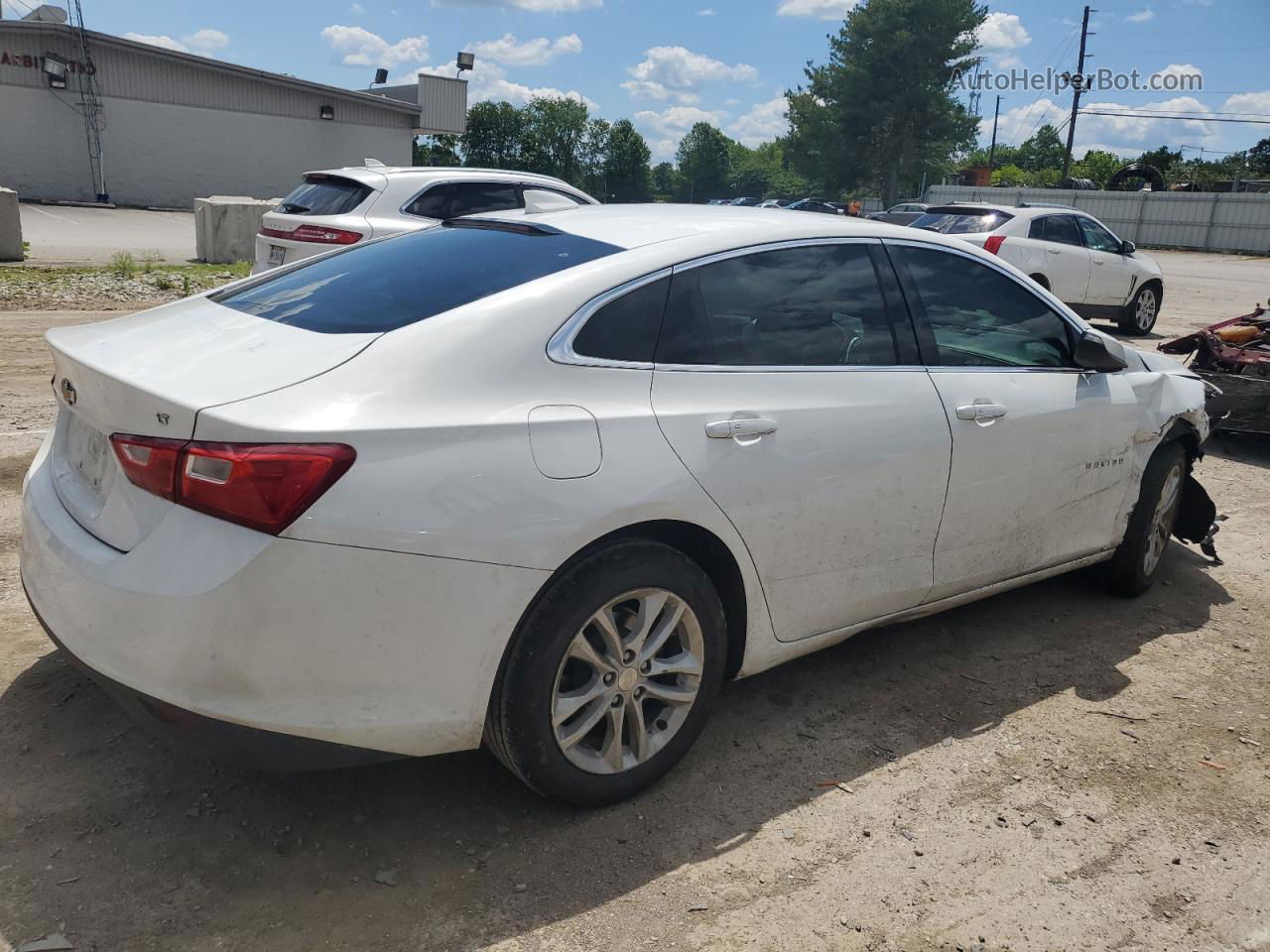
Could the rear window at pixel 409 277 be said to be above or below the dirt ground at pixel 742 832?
above

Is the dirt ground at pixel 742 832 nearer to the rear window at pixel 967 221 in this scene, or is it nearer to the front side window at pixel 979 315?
the front side window at pixel 979 315

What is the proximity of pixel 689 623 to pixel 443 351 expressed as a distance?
3.41 ft

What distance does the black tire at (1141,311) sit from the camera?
14.5m

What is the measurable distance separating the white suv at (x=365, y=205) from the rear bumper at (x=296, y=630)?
714 cm

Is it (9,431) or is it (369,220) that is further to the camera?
(369,220)

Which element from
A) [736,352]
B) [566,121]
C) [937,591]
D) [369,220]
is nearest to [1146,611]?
[937,591]

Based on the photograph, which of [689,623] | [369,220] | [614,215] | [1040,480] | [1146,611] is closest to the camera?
[689,623]

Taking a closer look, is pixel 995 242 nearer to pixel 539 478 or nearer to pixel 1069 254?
pixel 1069 254

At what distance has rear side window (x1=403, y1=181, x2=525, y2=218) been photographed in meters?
9.85

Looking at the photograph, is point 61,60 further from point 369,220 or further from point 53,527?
point 53,527

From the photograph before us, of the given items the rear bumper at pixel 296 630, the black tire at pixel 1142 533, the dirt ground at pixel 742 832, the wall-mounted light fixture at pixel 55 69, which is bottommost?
the dirt ground at pixel 742 832

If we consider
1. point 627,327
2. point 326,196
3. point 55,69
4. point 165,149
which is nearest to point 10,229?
point 326,196

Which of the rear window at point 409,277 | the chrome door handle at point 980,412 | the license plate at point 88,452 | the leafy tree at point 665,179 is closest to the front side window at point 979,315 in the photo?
the chrome door handle at point 980,412

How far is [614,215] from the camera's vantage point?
3.65 m
